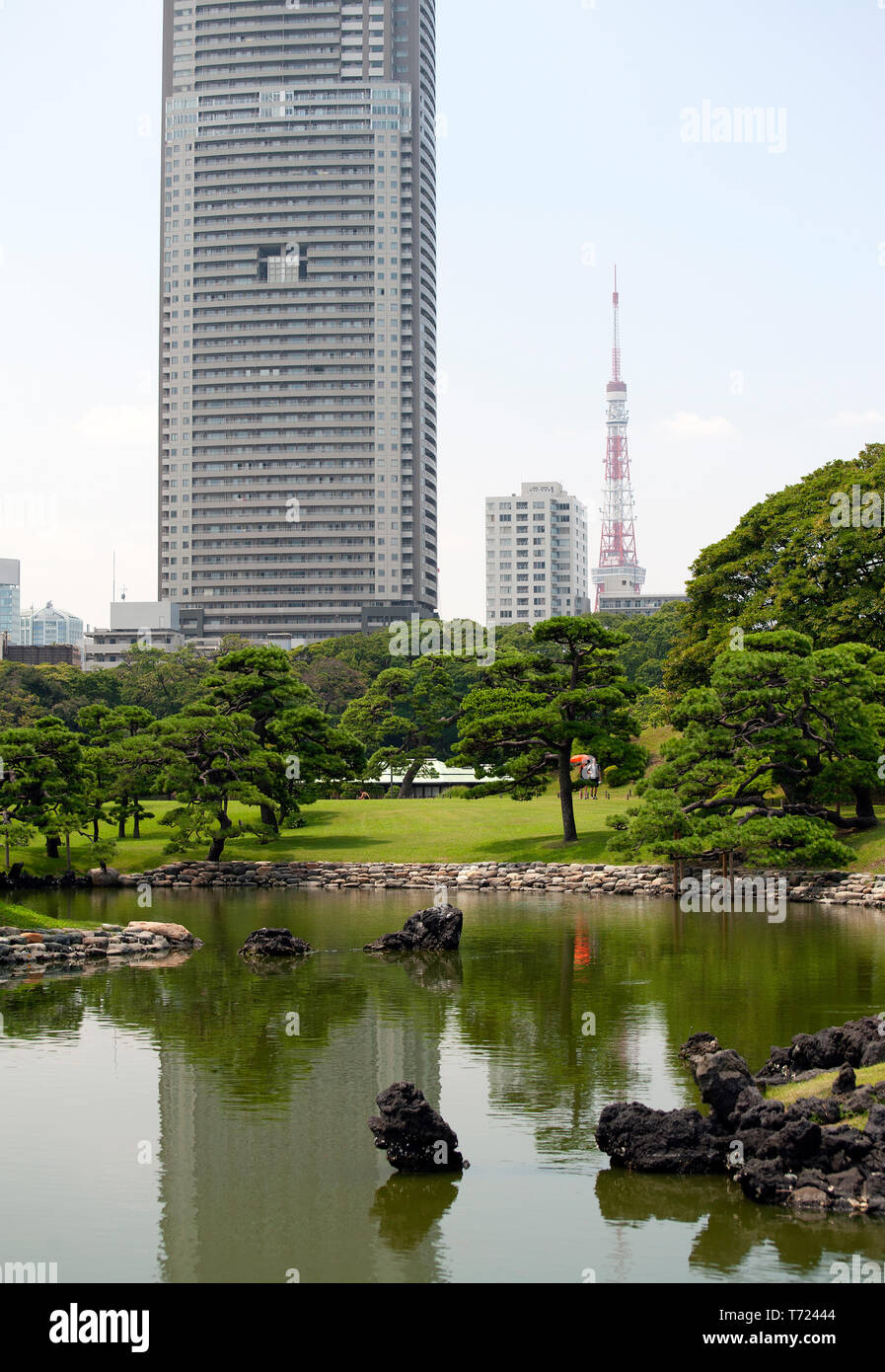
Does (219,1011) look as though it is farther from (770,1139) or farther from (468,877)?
(468,877)

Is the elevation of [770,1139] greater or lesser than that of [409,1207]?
greater

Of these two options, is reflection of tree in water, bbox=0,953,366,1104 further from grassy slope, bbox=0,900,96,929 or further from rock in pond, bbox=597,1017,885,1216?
rock in pond, bbox=597,1017,885,1216

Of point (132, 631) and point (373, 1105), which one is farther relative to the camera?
point (132, 631)

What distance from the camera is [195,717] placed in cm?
4766

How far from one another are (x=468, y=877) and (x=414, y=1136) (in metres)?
31.0

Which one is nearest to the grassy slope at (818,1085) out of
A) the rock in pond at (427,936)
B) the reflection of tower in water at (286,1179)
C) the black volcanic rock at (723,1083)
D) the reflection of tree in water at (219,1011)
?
the black volcanic rock at (723,1083)

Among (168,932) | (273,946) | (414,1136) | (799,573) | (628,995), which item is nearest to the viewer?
(414,1136)

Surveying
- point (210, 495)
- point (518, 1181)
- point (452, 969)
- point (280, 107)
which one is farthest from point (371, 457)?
point (518, 1181)

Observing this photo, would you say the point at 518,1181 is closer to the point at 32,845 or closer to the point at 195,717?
the point at 195,717

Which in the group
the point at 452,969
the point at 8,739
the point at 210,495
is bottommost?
the point at 452,969

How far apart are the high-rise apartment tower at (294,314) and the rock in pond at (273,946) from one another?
425 ft

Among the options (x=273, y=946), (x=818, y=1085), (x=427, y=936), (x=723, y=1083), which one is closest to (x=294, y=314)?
(x=427, y=936)

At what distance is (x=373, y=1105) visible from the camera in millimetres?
16094
